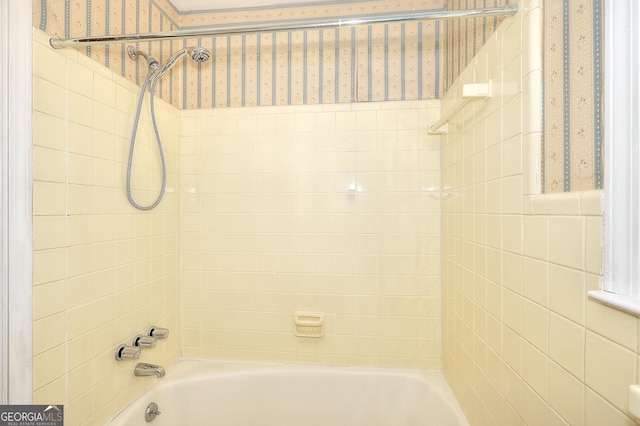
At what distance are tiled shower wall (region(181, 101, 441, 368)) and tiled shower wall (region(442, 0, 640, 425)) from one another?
0.88 ft

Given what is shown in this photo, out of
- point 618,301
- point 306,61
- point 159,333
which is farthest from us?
point 306,61

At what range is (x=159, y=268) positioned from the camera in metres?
1.46

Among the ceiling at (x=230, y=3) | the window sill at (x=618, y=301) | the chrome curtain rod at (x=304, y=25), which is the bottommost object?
the window sill at (x=618, y=301)

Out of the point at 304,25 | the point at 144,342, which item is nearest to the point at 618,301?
the point at 304,25

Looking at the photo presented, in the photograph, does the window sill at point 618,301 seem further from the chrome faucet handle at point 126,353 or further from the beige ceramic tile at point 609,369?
the chrome faucet handle at point 126,353

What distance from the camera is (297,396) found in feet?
4.80

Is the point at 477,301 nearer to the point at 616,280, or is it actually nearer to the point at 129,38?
the point at 616,280

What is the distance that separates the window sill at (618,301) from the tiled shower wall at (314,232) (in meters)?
0.98

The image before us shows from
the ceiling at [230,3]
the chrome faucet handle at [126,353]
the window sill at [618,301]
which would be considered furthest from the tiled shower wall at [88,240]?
the window sill at [618,301]

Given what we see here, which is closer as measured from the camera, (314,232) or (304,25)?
(304,25)

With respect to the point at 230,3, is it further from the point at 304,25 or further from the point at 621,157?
the point at 621,157

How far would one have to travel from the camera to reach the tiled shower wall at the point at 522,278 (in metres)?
0.53

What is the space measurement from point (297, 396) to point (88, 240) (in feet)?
3.86

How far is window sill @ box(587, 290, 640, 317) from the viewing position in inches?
17.5
